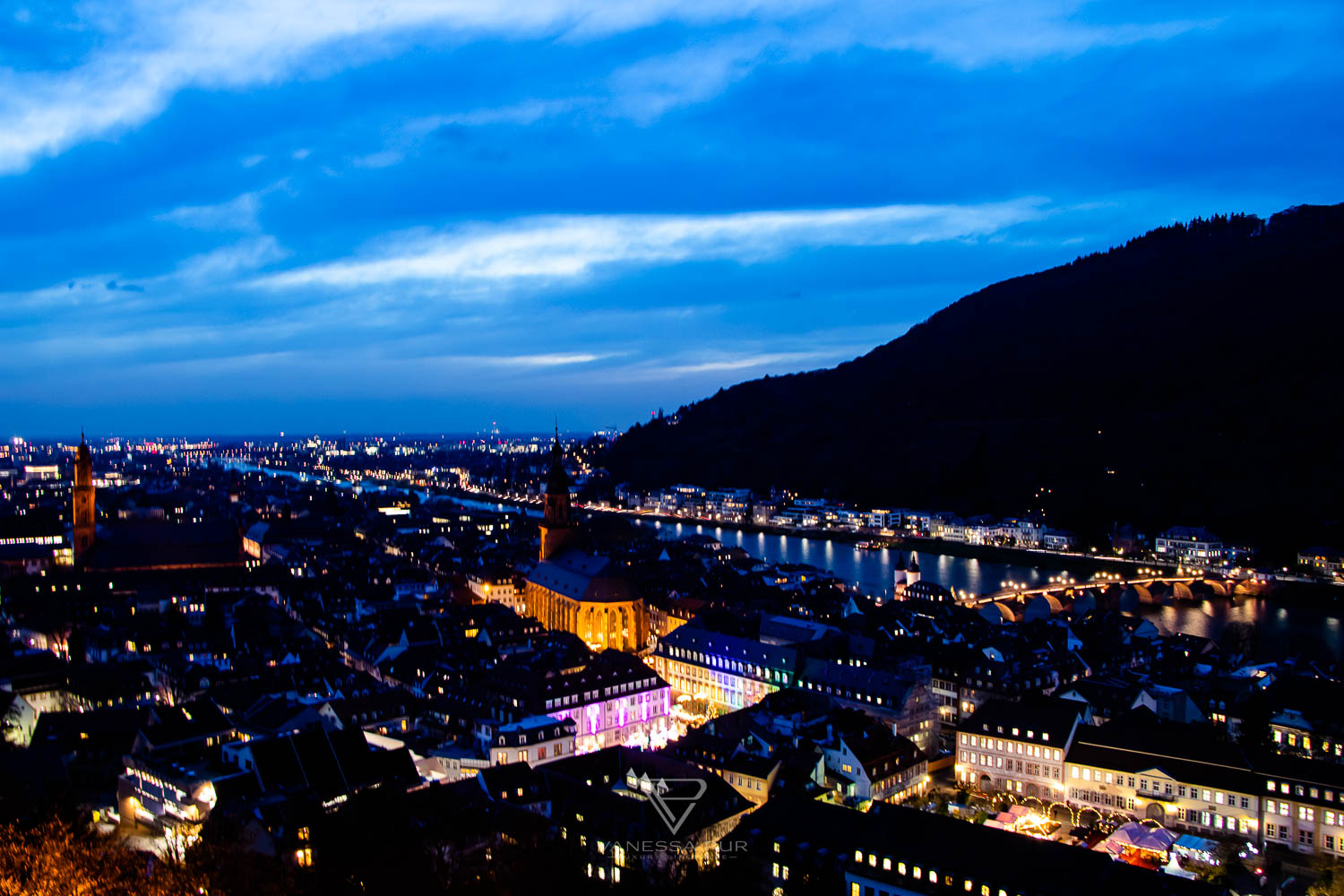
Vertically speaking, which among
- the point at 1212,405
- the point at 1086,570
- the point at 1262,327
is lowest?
the point at 1086,570

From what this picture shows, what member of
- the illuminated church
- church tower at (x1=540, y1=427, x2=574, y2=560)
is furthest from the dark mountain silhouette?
the illuminated church

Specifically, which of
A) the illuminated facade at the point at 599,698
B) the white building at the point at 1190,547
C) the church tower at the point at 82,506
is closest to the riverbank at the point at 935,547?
the white building at the point at 1190,547

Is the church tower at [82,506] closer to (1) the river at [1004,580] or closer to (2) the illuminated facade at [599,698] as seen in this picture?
(2) the illuminated facade at [599,698]

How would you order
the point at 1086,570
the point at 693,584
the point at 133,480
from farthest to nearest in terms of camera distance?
the point at 133,480 < the point at 1086,570 < the point at 693,584

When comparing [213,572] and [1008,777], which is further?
[213,572]

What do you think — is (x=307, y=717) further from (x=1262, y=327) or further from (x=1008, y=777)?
(x=1262, y=327)

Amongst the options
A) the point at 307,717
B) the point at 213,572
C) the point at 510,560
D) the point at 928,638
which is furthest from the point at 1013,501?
the point at 307,717
